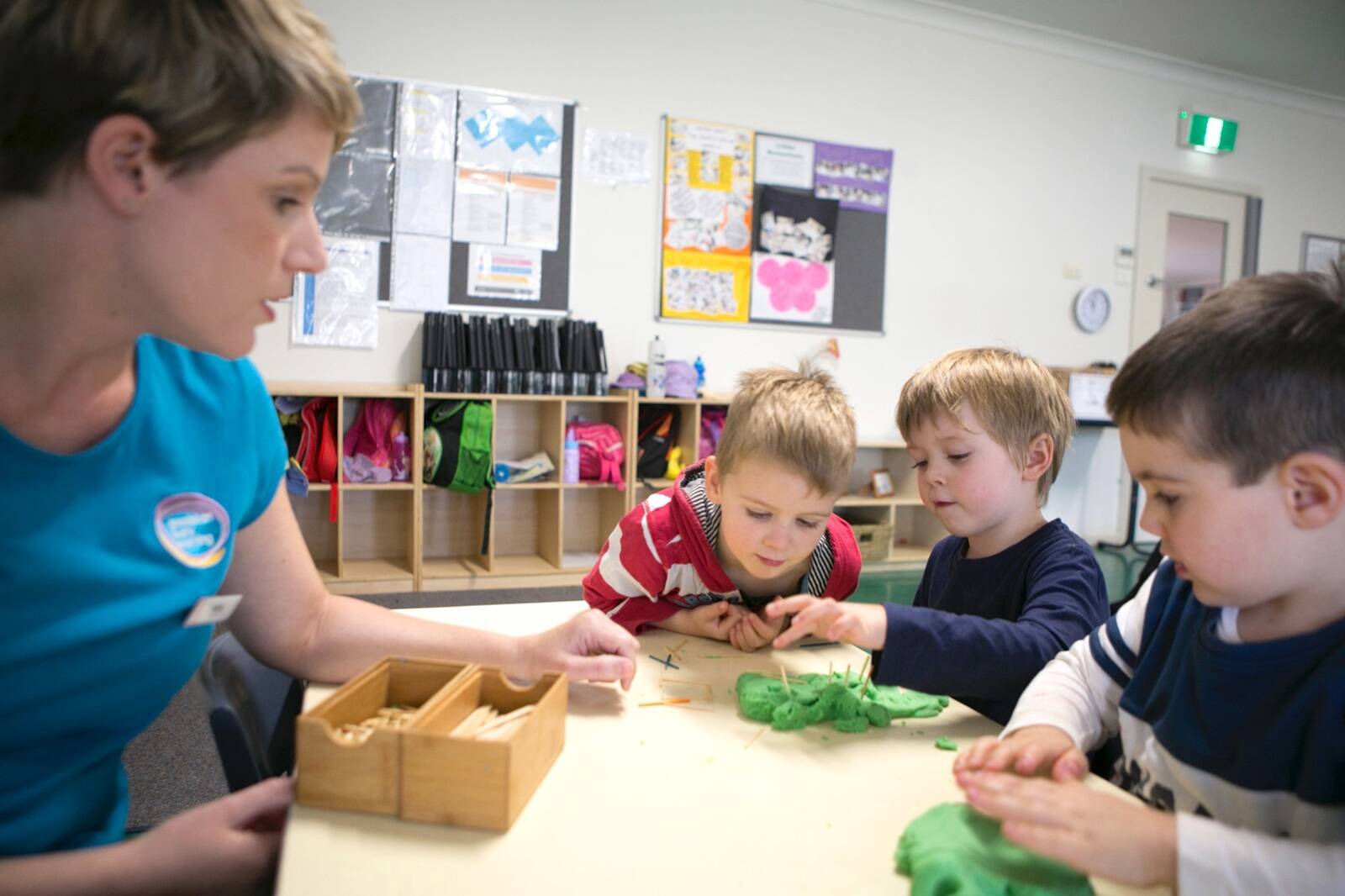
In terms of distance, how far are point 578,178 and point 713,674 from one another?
4177mm

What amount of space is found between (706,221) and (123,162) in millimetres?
4674

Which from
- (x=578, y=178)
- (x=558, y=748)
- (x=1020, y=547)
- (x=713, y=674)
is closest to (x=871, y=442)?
(x=578, y=178)

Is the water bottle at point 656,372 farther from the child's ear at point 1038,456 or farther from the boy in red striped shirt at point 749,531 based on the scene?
the child's ear at point 1038,456

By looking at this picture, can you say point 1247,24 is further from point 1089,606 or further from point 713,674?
point 713,674

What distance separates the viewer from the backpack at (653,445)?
4.96 meters

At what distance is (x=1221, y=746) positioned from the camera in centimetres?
97

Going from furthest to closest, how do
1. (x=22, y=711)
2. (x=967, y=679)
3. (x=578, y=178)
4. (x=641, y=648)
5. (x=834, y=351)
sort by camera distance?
(x=834, y=351), (x=578, y=178), (x=641, y=648), (x=967, y=679), (x=22, y=711)

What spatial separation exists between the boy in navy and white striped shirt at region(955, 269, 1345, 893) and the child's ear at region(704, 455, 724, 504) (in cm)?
74

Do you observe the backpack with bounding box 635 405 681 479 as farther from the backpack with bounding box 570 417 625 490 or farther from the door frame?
the door frame

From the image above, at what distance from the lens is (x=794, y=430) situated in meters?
1.54

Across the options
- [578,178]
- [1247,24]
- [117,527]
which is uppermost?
[1247,24]

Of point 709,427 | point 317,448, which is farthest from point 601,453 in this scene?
point 317,448

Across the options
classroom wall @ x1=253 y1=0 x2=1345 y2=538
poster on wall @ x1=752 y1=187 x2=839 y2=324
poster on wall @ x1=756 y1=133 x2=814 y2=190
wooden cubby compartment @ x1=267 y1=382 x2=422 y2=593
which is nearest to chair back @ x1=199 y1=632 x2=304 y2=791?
wooden cubby compartment @ x1=267 y1=382 x2=422 y2=593

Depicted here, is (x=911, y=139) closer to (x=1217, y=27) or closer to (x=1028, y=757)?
(x=1217, y=27)
